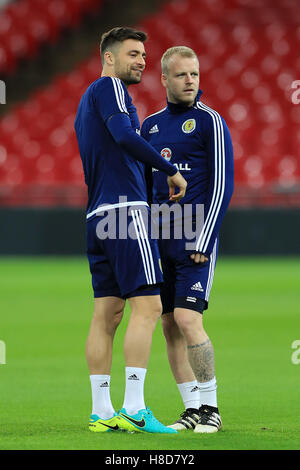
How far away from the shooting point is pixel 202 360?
209 inches

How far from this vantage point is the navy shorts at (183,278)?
5.31 metres

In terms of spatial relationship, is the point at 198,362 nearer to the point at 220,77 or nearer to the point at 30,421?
the point at 30,421

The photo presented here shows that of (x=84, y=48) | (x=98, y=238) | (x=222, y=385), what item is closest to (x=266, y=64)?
(x=84, y=48)

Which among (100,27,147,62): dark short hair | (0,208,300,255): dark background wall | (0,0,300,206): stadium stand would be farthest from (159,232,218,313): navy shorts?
(0,0,300,206): stadium stand

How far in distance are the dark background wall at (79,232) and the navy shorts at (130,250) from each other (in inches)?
531

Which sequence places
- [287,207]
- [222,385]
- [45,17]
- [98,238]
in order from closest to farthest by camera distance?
1. [98,238]
2. [222,385]
3. [287,207]
4. [45,17]

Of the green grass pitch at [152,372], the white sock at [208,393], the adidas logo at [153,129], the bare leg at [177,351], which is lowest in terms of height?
the green grass pitch at [152,372]

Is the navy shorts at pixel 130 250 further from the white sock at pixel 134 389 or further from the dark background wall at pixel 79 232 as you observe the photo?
the dark background wall at pixel 79 232

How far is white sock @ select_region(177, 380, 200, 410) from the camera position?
5.53 meters

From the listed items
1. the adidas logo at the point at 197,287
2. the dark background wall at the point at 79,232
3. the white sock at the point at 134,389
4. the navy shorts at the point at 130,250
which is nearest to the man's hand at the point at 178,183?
the navy shorts at the point at 130,250

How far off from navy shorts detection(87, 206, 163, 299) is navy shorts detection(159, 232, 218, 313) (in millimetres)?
194

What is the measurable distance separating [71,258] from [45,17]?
28.5 feet

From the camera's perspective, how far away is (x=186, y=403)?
18.2 feet

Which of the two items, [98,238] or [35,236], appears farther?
[35,236]
